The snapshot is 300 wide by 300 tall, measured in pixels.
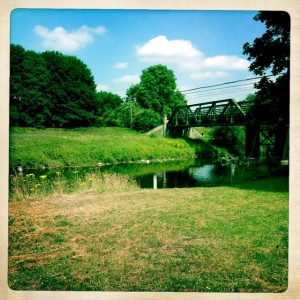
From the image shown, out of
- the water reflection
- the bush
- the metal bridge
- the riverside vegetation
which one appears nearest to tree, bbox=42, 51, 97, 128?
the water reflection

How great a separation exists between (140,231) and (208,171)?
5.40 metres

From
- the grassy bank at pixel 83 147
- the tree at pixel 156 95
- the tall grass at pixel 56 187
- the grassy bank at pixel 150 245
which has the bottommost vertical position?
the grassy bank at pixel 150 245

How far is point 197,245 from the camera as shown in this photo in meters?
2.68

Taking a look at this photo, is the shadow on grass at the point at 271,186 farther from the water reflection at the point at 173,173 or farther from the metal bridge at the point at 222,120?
the metal bridge at the point at 222,120

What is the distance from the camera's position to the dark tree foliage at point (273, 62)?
3.51 metres

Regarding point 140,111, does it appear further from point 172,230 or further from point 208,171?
point 172,230

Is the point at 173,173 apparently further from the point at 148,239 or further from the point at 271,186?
the point at 148,239

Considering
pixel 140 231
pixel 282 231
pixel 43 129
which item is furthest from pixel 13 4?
pixel 43 129

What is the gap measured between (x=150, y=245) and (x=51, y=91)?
13.5 feet

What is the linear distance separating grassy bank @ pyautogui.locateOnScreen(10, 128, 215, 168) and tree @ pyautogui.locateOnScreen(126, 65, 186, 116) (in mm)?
872

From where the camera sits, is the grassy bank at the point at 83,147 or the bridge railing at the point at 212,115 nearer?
the grassy bank at the point at 83,147

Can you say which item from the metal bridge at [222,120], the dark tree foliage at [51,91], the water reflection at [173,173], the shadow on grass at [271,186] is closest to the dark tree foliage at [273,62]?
the shadow on grass at [271,186]

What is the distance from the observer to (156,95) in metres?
7.43

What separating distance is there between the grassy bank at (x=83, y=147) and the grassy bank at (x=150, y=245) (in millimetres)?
2370
